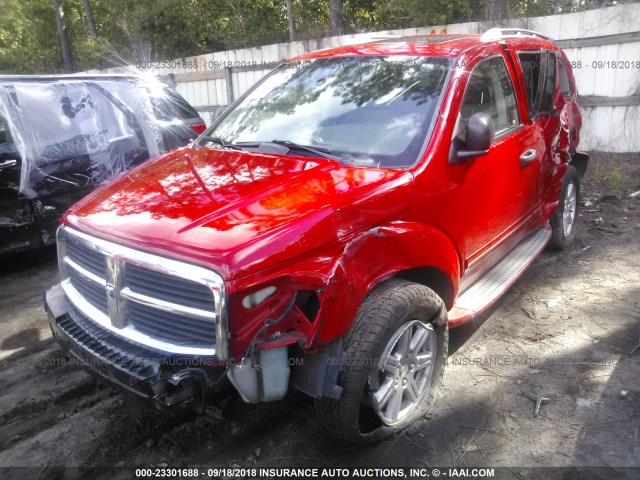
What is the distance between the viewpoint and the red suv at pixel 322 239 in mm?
2193

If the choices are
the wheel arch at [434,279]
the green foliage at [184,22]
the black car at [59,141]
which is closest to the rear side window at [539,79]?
the wheel arch at [434,279]

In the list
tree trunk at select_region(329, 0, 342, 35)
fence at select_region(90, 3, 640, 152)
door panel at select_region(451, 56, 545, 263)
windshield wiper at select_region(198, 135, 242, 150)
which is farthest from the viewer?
tree trunk at select_region(329, 0, 342, 35)

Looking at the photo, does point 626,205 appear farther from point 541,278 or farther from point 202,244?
point 202,244

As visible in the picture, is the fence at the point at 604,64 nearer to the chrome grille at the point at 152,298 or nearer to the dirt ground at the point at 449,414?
the dirt ground at the point at 449,414

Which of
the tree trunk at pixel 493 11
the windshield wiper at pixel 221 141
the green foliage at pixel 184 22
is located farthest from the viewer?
the green foliage at pixel 184 22

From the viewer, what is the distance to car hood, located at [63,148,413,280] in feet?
7.14

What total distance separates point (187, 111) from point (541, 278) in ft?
15.3

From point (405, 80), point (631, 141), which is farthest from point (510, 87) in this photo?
point (631, 141)

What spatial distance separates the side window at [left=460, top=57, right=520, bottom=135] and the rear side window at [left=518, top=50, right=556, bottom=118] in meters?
0.36

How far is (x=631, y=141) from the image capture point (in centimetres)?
792

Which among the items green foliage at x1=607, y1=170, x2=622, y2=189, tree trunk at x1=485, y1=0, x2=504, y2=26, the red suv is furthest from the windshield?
tree trunk at x1=485, y1=0, x2=504, y2=26

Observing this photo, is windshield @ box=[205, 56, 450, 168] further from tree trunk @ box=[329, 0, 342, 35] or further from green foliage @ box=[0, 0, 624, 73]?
tree trunk @ box=[329, 0, 342, 35]

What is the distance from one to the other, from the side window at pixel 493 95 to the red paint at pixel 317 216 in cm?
8

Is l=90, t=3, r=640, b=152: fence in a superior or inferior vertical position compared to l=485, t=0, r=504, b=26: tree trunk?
inferior
